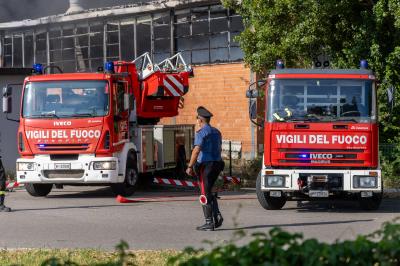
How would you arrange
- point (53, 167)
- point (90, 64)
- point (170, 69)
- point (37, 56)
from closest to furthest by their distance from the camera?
point (53, 167) → point (170, 69) → point (90, 64) → point (37, 56)

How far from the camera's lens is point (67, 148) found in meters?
17.1

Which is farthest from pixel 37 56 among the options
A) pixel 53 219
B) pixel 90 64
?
pixel 53 219

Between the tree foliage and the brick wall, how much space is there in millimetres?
5171

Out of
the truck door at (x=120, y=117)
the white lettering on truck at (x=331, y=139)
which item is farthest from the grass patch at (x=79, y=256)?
the truck door at (x=120, y=117)

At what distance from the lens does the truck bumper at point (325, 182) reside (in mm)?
14141

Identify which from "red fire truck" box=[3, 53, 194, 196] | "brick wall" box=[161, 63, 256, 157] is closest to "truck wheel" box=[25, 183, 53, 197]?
"red fire truck" box=[3, 53, 194, 196]

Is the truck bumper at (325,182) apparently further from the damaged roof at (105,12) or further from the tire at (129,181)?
the damaged roof at (105,12)

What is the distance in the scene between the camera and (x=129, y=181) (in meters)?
18.0

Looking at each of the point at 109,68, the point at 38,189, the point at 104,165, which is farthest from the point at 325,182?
the point at 38,189

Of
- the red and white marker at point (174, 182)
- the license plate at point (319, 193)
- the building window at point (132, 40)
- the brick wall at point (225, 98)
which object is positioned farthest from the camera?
the building window at point (132, 40)

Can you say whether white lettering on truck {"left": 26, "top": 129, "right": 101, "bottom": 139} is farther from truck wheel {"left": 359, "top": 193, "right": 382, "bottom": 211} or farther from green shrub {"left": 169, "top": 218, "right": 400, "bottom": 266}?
green shrub {"left": 169, "top": 218, "right": 400, "bottom": 266}

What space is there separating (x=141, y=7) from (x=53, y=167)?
1498cm

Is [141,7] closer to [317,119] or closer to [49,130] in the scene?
[49,130]

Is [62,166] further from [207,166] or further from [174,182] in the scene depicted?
[207,166]
